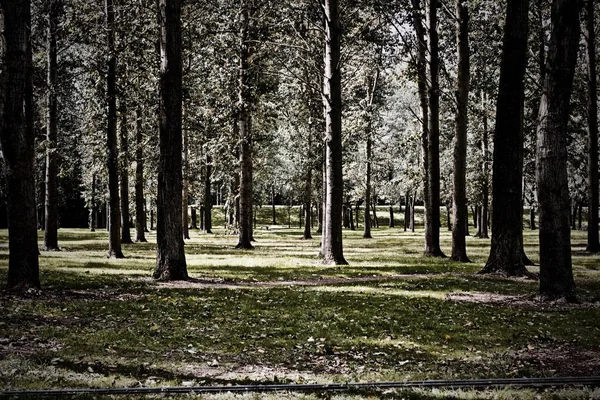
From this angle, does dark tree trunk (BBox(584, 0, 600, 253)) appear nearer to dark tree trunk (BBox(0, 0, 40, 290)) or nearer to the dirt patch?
the dirt patch

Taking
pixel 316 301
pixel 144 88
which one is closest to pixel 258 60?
pixel 144 88

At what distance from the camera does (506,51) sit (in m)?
14.4

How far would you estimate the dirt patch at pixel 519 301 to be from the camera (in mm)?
10617

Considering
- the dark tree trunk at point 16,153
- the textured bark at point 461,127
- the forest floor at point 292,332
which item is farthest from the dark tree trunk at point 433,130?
the dark tree trunk at point 16,153

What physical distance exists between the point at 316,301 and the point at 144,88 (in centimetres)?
1612

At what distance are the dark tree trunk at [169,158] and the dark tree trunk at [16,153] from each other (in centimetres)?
354

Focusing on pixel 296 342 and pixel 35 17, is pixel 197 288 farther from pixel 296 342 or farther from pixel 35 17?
pixel 35 17

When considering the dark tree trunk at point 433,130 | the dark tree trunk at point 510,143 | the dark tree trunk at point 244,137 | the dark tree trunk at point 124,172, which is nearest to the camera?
the dark tree trunk at point 510,143

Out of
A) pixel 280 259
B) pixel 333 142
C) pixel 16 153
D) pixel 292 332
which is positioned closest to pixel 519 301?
pixel 292 332

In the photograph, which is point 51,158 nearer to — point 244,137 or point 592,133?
point 244,137

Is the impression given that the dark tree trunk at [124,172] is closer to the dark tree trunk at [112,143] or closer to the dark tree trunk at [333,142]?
the dark tree trunk at [112,143]

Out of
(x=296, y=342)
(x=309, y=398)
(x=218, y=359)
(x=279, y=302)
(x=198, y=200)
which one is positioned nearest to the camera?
(x=309, y=398)

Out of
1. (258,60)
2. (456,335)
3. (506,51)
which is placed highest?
(258,60)

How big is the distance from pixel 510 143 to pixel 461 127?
5515 millimetres
